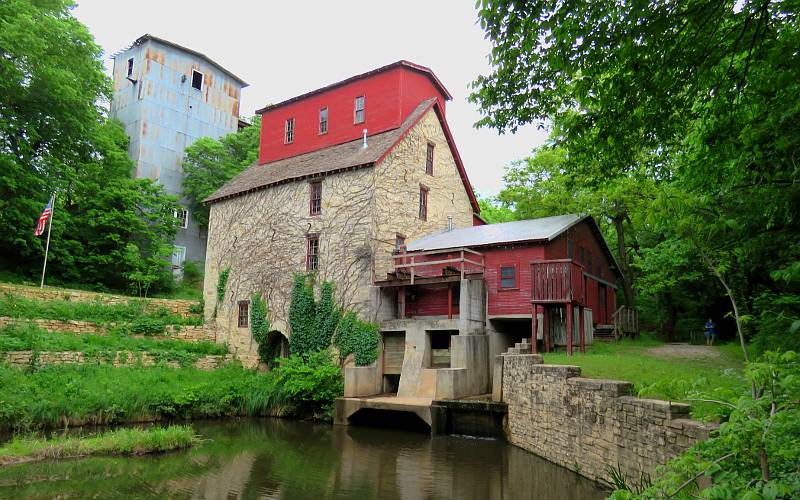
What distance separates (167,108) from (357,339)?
72.9 feet

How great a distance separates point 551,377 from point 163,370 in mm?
14112

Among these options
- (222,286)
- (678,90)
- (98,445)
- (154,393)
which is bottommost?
(98,445)

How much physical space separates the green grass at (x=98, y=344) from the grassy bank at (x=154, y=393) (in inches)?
34.6

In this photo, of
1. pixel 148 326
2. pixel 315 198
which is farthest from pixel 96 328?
pixel 315 198

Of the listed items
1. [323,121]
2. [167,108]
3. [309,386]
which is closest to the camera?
[309,386]

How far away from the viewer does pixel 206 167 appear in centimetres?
3547

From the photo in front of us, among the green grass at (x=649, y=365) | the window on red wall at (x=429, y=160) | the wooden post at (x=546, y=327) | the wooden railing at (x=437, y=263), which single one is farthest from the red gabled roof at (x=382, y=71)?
the green grass at (x=649, y=365)

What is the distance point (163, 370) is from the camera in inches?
807

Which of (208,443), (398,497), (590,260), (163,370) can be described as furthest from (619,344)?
(163,370)

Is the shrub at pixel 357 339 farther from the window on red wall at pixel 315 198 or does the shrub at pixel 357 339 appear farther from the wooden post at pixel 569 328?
the wooden post at pixel 569 328

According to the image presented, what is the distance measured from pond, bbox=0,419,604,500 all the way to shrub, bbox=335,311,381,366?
17.0 feet

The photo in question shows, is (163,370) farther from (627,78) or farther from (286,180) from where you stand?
(627,78)

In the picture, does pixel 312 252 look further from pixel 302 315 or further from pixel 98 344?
pixel 98 344

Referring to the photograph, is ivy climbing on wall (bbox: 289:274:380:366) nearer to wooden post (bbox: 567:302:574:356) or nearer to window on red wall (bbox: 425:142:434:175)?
window on red wall (bbox: 425:142:434:175)
